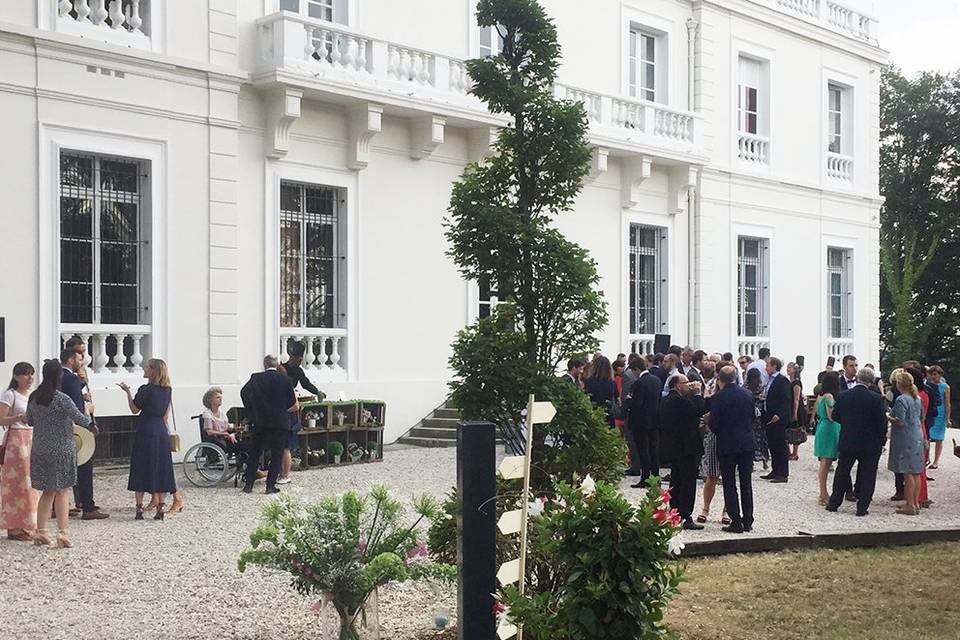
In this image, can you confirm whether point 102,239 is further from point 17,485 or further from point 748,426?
point 748,426

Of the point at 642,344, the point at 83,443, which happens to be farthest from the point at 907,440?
the point at 642,344

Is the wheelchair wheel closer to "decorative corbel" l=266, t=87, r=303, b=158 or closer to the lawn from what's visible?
"decorative corbel" l=266, t=87, r=303, b=158

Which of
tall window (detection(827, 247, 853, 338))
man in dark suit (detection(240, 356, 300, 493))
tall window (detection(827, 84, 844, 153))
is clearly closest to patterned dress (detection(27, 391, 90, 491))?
man in dark suit (detection(240, 356, 300, 493))

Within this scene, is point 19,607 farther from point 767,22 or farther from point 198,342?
point 767,22

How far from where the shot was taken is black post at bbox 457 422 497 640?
5.86 meters

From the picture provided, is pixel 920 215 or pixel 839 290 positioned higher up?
pixel 920 215

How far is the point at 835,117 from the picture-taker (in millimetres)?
27828

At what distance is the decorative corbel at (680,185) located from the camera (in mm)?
23125

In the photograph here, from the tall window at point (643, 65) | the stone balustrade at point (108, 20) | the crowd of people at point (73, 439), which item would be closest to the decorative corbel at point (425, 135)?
the stone balustrade at point (108, 20)

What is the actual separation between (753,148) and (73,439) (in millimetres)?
18410

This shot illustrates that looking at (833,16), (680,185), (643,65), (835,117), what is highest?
(833,16)

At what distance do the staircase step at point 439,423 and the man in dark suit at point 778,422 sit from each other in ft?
16.0

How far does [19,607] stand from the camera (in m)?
7.78

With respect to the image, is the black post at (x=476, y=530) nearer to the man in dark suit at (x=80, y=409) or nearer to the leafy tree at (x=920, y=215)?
the man in dark suit at (x=80, y=409)
